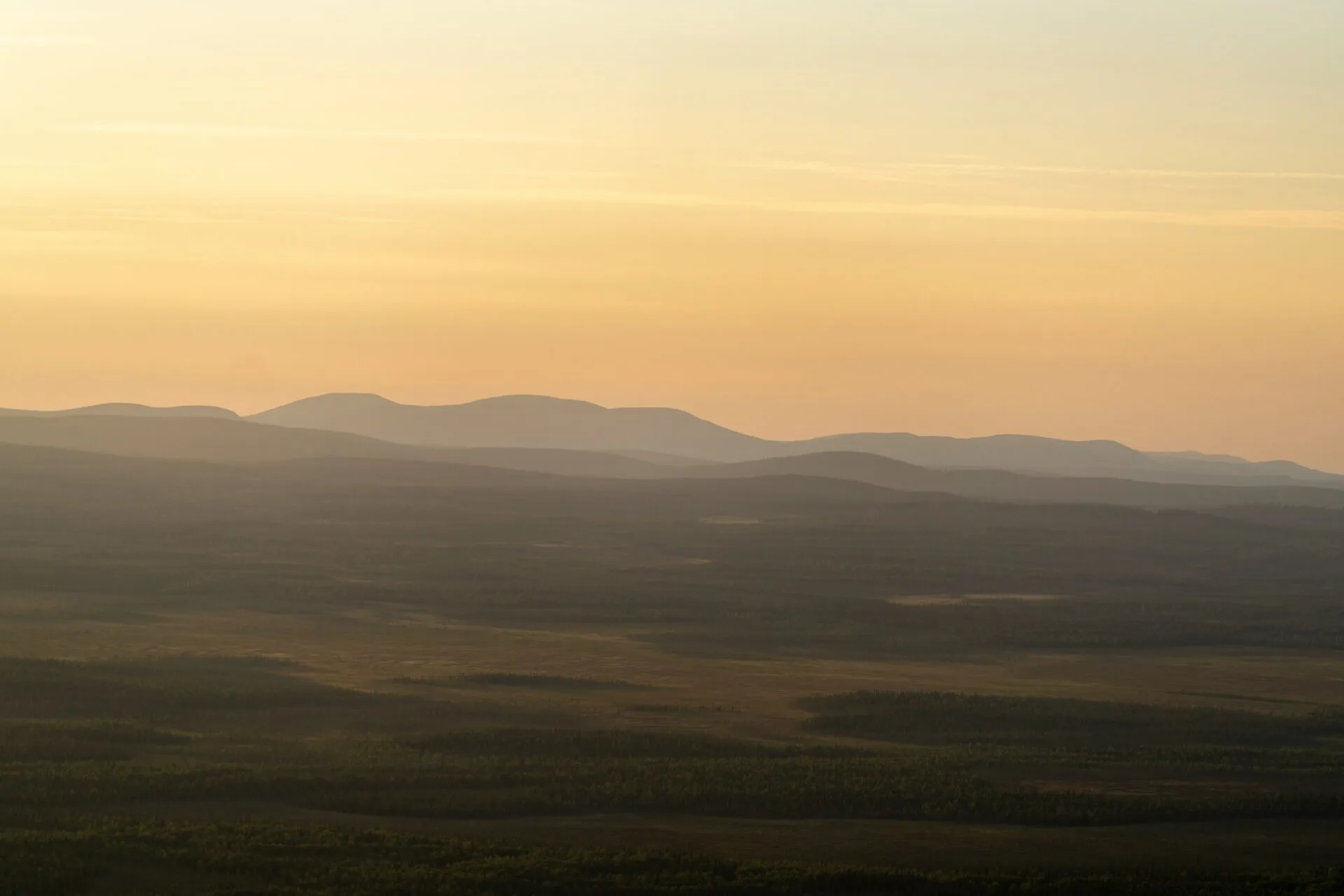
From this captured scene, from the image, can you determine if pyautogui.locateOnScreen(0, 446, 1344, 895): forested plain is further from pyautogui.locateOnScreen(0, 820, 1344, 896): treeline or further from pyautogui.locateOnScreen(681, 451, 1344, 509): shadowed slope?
pyautogui.locateOnScreen(681, 451, 1344, 509): shadowed slope

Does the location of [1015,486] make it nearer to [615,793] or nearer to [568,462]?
[568,462]

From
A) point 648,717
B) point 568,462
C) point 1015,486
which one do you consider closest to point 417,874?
point 648,717

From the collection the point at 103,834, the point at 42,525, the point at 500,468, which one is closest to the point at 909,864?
the point at 103,834

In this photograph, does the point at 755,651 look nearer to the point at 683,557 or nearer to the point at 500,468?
the point at 683,557

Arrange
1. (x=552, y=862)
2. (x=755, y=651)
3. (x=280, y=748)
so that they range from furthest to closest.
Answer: (x=755, y=651), (x=280, y=748), (x=552, y=862)

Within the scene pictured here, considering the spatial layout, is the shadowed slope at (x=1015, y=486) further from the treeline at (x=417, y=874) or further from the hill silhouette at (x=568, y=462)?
the treeline at (x=417, y=874)

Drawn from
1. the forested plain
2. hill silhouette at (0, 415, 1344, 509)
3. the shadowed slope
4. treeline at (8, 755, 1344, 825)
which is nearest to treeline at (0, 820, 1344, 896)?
the forested plain
